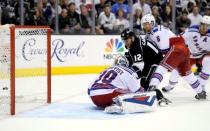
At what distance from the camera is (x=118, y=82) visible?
20.6 feet

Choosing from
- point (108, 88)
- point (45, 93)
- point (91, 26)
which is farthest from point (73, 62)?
point (108, 88)

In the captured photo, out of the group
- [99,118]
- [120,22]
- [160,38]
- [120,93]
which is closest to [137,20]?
A: [120,22]

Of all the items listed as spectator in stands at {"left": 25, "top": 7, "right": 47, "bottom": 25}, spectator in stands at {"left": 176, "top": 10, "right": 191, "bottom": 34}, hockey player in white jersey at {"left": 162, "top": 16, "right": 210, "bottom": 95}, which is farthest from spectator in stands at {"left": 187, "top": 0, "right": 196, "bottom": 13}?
hockey player in white jersey at {"left": 162, "top": 16, "right": 210, "bottom": 95}

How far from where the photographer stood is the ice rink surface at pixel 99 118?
5.28 meters

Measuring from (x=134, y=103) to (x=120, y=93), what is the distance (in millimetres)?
235

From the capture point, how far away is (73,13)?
1138 cm

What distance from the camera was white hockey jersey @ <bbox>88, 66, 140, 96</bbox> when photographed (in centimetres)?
623

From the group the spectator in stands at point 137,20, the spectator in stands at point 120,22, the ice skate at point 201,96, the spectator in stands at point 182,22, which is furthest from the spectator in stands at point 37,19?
the ice skate at point 201,96

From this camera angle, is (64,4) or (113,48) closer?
(64,4)

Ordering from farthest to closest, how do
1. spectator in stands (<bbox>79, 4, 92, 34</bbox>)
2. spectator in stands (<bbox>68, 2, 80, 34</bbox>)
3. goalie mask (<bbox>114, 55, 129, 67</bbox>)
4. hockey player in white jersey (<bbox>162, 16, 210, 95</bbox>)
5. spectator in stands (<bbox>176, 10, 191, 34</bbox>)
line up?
spectator in stands (<bbox>176, 10, 191, 34</bbox>), spectator in stands (<bbox>79, 4, 92, 34</bbox>), spectator in stands (<bbox>68, 2, 80, 34</bbox>), hockey player in white jersey (<bbox>162, 16, 210, 95</bbox>), goalie mask (<bbox>114, 55, 129, 67</bbox>)

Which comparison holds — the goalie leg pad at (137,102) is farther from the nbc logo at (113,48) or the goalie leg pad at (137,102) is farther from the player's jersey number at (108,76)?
the nbc logo at (113,48)

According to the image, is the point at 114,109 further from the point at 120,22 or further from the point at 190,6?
the point at 190,6

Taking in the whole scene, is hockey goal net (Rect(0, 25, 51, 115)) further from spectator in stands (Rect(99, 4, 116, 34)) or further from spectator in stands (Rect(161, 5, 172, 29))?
spectator in stands (Rect(161, 5, 172, 29))

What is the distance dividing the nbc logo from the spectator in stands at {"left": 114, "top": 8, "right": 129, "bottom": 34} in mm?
323
